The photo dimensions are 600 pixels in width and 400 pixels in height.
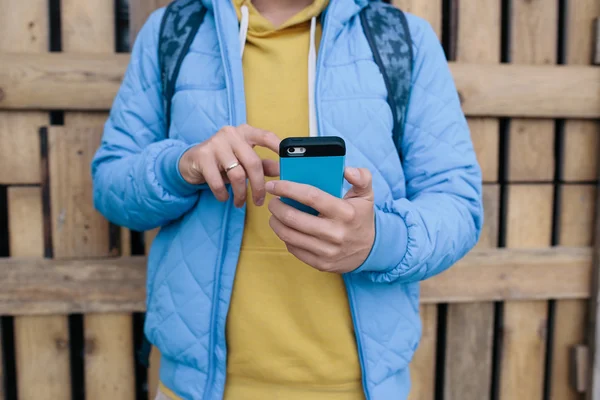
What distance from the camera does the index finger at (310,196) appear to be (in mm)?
642

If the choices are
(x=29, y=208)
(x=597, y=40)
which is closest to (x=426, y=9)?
(x=597, y=40)

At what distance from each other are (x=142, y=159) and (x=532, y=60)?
1.30 metres

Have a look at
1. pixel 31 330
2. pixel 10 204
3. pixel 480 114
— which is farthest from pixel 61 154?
pixel 480 114

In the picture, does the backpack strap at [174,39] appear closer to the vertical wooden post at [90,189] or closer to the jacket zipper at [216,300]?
the jacket zipper at [216,300]

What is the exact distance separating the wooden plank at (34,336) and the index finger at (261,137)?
3.19 feet

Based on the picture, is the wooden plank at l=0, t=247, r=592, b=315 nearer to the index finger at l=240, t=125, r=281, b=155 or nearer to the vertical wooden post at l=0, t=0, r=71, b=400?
the vertical wooden post at l=0, t=0, r=71, b=400

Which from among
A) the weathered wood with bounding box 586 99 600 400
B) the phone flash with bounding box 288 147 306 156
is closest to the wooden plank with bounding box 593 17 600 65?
the weathered wood with bounding box 586 99 600 400

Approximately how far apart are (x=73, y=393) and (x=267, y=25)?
125cm

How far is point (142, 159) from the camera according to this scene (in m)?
0.86

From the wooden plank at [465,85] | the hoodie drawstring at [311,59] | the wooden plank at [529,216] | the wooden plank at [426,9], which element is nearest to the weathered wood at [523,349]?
the wooden plank at [529,216]

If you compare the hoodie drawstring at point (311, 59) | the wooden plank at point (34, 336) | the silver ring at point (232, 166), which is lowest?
the wooden plank at point (34, 336)

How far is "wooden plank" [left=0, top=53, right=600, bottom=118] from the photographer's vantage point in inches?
54.4

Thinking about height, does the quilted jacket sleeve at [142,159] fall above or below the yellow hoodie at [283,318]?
above

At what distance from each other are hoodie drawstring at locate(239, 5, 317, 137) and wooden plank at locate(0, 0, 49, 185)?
778mm
